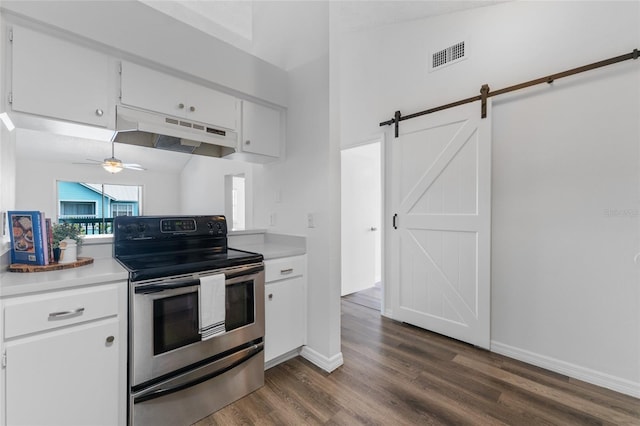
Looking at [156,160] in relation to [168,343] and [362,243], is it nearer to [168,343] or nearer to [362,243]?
[362,243]

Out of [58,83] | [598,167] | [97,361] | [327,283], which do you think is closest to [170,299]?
[97,361]

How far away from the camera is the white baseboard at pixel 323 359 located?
6.75 ft

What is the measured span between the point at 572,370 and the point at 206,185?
585 cm

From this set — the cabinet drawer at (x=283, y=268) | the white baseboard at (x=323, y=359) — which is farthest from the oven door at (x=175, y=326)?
the white baseboard at (x=323, y=359)

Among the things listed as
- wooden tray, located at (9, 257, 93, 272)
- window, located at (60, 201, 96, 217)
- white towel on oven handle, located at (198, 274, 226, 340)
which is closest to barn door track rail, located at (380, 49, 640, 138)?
white towel on oven handle, located at (198, 274, 226, 340)

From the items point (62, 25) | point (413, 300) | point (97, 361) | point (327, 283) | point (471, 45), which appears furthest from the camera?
point (413, 300)

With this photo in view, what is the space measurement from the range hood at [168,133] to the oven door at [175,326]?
100 cm

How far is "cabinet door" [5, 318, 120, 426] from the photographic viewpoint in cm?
110

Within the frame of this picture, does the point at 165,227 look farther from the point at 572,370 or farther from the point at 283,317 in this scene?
the point at 572,370

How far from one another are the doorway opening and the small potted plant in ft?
9.64

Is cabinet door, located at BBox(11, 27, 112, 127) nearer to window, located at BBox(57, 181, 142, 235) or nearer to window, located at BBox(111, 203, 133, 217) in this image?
window, located at BBox(57, 181, 142, 235)

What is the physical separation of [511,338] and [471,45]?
8.64ft

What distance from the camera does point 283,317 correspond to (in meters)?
2.08

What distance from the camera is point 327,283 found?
2105 mm
